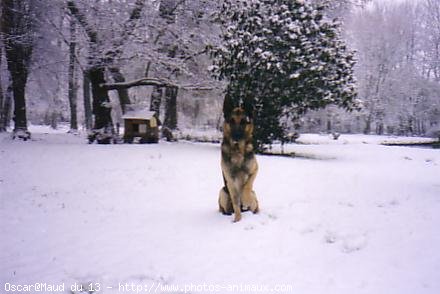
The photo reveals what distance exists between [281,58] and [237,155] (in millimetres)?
11605

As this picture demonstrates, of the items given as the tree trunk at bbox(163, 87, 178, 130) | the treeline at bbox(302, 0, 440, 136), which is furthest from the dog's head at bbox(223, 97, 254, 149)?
the treeline at bbox(302, 0, 440, 136)

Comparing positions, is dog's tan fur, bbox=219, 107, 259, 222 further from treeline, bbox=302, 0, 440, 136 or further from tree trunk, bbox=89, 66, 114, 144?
treeline, bbox=302, 0, 440, 136

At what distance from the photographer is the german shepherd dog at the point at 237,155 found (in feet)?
20.2

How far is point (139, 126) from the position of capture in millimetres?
19625

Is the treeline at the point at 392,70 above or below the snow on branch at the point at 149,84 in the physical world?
above

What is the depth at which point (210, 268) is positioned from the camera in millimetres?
4859

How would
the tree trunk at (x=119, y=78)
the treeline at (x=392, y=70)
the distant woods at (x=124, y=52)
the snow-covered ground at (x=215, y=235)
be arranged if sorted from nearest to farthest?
the snow-covered ground at (x=215, y=235)
the distant woods at (x=124, y=52)
the tree trunk at (x=119, y=78)
the treeline at (x=392, y=70)

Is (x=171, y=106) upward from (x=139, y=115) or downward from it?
upward

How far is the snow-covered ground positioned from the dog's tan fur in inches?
17.6

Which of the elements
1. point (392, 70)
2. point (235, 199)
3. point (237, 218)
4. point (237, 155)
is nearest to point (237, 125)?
point (237, 155)

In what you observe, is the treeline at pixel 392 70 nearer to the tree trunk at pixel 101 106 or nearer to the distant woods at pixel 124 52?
the distant woods at pixel 124 52

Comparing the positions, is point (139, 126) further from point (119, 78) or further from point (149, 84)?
point (119, 78)

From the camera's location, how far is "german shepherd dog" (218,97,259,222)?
20.2 ft

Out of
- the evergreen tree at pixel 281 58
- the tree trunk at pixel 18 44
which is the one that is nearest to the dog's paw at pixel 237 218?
the evergreen tree at pixel 281 58
